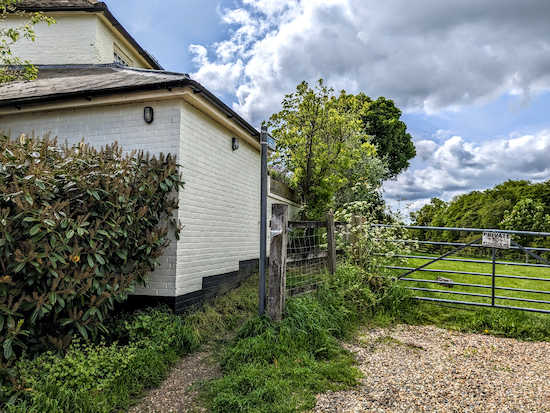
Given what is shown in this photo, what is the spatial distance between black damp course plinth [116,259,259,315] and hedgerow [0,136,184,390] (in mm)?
626

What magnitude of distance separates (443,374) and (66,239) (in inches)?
160

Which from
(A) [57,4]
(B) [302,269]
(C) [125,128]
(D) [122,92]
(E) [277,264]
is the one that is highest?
(A) [57,4]

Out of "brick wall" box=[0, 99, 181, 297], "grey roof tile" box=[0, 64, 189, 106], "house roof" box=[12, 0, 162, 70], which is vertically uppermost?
"house roof" box=[12, 0, 162, 70]

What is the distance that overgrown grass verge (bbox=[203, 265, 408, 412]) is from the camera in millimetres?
2887

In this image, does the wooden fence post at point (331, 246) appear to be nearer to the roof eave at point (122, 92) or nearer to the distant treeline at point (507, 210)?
the roof eave at point (122, 92)

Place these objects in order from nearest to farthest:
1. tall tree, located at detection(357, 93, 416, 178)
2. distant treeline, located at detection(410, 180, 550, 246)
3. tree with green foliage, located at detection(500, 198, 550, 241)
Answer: tree with green foliage, located at detection(500, 198, 550, 241) → distant treeline, located at detection(410, 180, 550, 246) → tall tree, located at detection(357, 93, 416, 178)

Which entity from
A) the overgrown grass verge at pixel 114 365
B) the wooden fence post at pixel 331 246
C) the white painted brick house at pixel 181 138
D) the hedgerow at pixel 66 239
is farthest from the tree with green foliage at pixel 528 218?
the hedgerow at pixel 66 239

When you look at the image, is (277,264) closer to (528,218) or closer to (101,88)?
(101,88)

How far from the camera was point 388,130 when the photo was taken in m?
23.7

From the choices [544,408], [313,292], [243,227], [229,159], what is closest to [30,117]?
[229,159]

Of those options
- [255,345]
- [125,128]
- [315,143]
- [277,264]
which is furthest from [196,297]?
[315,143]

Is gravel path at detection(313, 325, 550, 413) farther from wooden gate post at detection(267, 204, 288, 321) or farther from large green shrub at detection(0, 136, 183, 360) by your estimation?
large green shrub at detection(0, 136, 183, 360)

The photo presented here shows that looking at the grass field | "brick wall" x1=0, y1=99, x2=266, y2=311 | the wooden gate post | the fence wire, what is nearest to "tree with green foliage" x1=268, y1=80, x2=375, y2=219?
the grass field

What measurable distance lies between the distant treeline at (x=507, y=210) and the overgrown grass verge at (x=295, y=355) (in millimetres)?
7885
